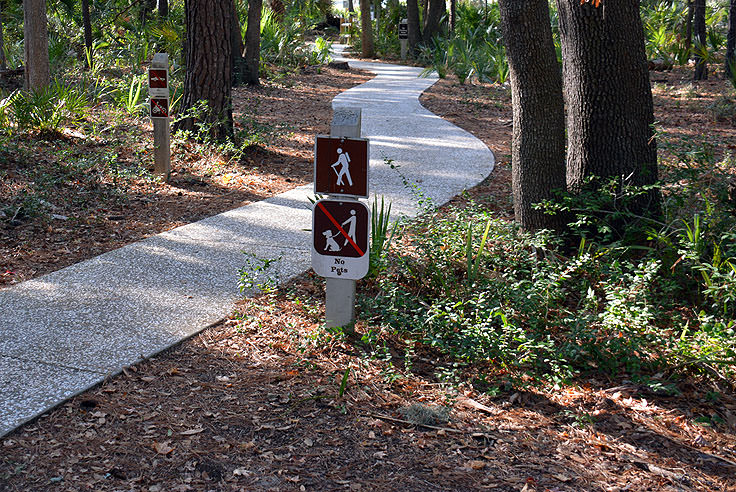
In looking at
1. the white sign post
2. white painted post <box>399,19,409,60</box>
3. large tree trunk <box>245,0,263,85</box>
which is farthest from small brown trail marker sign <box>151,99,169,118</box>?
white painted post <box>399,19,409,60</box>

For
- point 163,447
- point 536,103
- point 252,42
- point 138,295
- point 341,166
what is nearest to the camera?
point 163,447

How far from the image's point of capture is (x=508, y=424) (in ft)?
11.1

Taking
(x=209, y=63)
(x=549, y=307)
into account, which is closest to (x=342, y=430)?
(x=549, y=307)

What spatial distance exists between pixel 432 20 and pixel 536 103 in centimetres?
2188

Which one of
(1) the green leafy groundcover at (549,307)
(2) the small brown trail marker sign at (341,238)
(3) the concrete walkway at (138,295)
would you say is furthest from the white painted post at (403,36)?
(2) the small brown trail marker sign at (341,238)

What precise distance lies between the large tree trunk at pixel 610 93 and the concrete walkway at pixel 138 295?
6.37 ft

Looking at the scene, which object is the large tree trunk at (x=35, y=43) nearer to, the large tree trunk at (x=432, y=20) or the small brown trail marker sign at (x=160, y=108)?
the small brown trail marker sign at (x=160, y=108)

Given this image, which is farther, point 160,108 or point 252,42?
point 252,42

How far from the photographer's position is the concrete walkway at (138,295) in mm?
3680

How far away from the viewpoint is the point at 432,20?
2614 centimetres

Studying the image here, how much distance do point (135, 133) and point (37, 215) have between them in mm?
3512

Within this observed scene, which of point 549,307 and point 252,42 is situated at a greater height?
point 252,42

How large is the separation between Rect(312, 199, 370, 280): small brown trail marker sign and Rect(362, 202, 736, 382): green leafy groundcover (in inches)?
17.0

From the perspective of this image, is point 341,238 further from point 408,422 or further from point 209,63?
point 209,63
